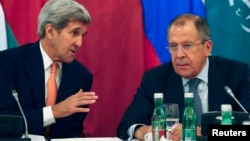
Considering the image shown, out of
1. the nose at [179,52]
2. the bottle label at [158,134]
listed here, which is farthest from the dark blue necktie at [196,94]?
the bottle label at [158,134]

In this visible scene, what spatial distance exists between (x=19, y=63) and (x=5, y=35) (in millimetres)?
579

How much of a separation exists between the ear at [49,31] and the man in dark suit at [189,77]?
2.06 ft

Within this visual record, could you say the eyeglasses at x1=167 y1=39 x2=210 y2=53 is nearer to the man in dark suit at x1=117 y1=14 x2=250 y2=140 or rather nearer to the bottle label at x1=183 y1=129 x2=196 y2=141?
the man in dark suit at x1=117 y1=14 x2=250 y2=140

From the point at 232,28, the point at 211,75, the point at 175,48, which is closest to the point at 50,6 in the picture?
the point at 175,48

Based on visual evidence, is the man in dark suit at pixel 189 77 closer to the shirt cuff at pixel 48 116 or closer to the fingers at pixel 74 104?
the fingers at pixel 74 104

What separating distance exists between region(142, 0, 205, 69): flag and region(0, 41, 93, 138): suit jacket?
792 millimetres

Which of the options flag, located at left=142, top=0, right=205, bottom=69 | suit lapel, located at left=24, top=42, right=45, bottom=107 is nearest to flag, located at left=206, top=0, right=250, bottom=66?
flag, located at left=142, top=0, right=205, bottom=69

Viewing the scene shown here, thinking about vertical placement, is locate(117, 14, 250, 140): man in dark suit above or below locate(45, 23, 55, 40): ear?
below

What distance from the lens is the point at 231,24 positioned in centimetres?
429

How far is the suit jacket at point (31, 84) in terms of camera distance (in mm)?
3588

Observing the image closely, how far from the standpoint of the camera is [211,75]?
11.8ft

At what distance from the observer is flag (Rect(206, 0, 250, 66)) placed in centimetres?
428

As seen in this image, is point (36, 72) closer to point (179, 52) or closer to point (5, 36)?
point (5, 36)

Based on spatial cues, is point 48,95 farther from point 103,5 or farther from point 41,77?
point 103,5
